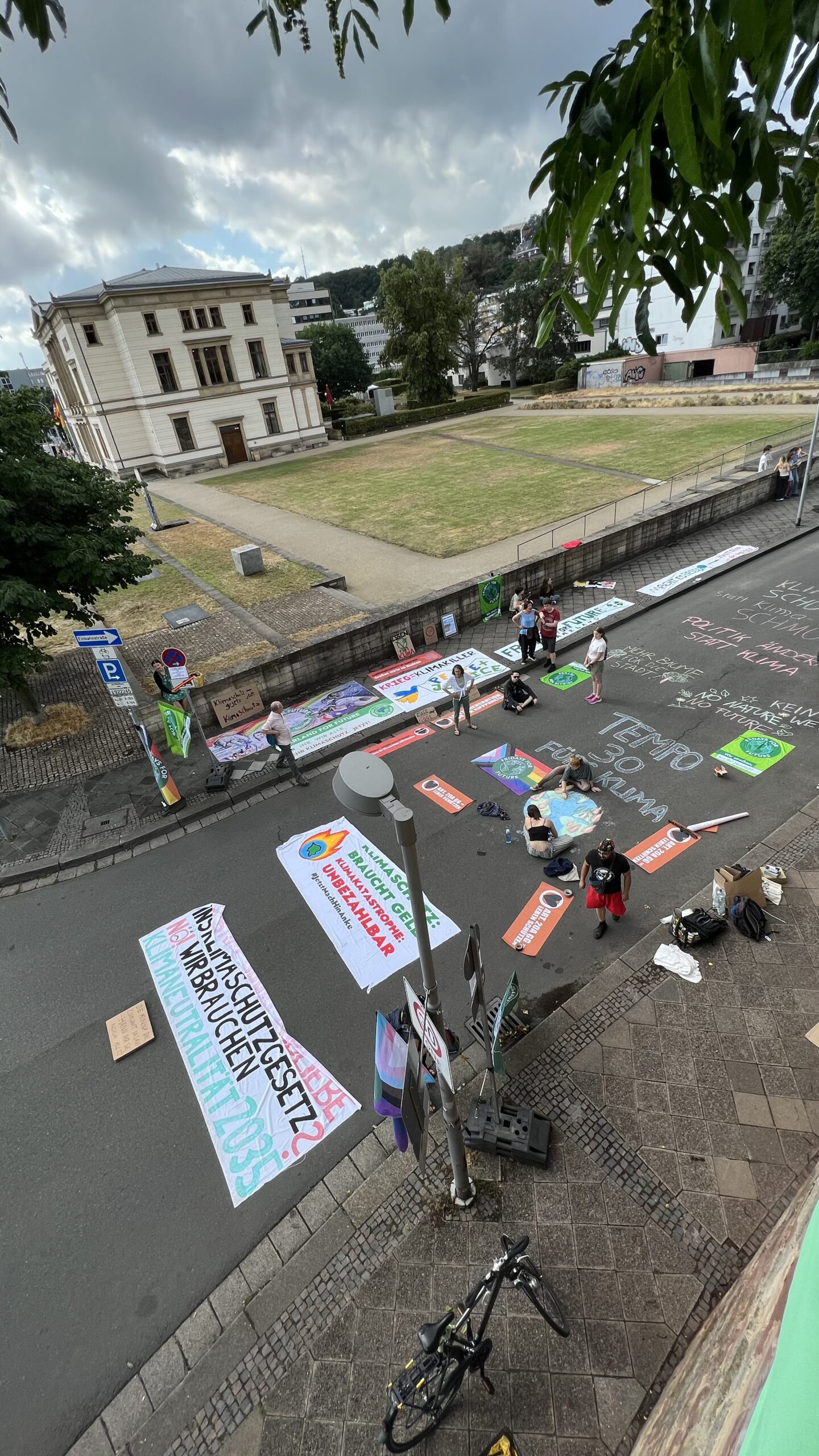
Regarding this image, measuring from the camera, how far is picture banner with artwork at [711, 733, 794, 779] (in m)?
10.3

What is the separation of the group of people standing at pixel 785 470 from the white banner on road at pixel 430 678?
1506 centimetres

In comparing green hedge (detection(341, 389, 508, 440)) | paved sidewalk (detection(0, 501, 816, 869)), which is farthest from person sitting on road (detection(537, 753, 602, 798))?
green hedge (detection(341, 389, 508, 440))

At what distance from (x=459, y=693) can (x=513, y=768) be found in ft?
6.23

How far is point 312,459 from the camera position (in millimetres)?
45656

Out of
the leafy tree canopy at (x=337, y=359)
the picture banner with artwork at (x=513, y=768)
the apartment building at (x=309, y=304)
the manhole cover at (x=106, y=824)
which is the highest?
the apartment building at (x=309, y=304)

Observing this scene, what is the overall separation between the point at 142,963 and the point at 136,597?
52.8 ft

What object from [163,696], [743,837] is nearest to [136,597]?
[163,696]

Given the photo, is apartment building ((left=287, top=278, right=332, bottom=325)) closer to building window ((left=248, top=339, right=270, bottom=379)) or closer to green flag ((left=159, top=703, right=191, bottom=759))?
building window ((left=248, top=339, right=270, bottom=379))

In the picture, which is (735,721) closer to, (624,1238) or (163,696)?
(624,1238)

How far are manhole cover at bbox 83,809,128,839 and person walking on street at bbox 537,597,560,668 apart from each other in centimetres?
927

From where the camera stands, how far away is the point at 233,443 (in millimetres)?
46750

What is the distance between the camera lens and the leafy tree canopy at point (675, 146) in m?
2.06

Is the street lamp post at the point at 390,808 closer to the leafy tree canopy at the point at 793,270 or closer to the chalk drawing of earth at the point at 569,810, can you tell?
the chalk drawing of earth at the point at 569,810

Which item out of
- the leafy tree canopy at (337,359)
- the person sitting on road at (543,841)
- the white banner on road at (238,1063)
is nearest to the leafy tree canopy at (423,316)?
the leafy tree canopy at (337,359)
